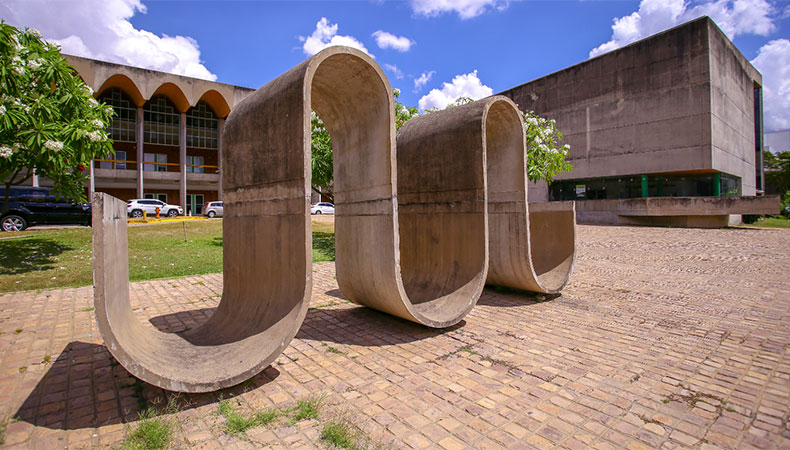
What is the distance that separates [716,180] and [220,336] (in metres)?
31.5

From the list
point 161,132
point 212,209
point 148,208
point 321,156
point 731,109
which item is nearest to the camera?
point 321,156

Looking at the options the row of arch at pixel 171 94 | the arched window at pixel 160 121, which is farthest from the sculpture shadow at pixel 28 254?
the arched window at pixel 160 121

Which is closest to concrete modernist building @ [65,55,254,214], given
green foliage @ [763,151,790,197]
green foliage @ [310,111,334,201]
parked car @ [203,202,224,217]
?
parked car @ [203,202,224,217]

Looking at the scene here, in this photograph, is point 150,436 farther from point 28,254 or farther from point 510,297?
point 28,254

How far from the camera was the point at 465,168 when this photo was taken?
5836 mm

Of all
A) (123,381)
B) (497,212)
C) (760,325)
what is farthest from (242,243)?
(760,325)

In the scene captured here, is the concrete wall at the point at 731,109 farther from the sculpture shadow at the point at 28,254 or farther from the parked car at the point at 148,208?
the parked car at the point at 148,208

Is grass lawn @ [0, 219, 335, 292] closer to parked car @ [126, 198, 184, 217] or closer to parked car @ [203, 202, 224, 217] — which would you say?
parked car @ [126, 198, 184, 217]

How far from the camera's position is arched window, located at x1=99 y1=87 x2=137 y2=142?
31.7m

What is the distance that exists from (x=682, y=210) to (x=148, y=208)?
3529 centimetres

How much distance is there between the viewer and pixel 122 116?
32656 mm

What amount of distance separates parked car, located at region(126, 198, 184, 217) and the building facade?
96.6 ft

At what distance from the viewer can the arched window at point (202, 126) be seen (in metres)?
36.3

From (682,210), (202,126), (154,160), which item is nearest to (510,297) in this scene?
(682,210)
